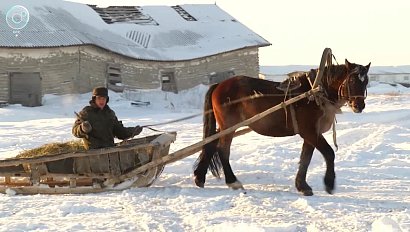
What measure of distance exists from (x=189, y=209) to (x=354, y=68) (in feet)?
8.47

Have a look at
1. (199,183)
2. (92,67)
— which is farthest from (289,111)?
(92,67)

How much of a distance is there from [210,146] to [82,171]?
1.75 metres

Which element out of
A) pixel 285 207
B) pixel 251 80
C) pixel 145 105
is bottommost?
pixel 145 105

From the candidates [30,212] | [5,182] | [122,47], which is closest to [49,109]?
[122,47]

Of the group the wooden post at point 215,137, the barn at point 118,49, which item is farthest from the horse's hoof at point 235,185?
the barn at point 118,49

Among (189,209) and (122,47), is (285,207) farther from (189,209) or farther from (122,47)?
(122,47)

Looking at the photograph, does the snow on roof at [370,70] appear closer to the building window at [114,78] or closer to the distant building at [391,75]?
the distant building at [391,75]

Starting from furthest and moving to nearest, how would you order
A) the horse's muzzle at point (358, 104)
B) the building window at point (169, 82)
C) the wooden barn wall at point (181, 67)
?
the building window at point (169, 82), the wooden barn wall at point (181, 67), the horse's muzzle at point (358, 104)

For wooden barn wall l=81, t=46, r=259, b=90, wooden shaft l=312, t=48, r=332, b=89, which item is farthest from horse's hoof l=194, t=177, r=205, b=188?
wooden barn wall l=81, t=46, r=259, b=90

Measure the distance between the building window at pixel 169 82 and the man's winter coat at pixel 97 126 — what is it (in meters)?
20.9

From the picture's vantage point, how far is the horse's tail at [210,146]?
23.2ft

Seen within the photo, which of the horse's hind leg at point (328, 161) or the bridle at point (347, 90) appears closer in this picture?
the bridle at point (347, 90)

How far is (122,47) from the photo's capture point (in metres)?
26.3

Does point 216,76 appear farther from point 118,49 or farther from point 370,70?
point 370,70
